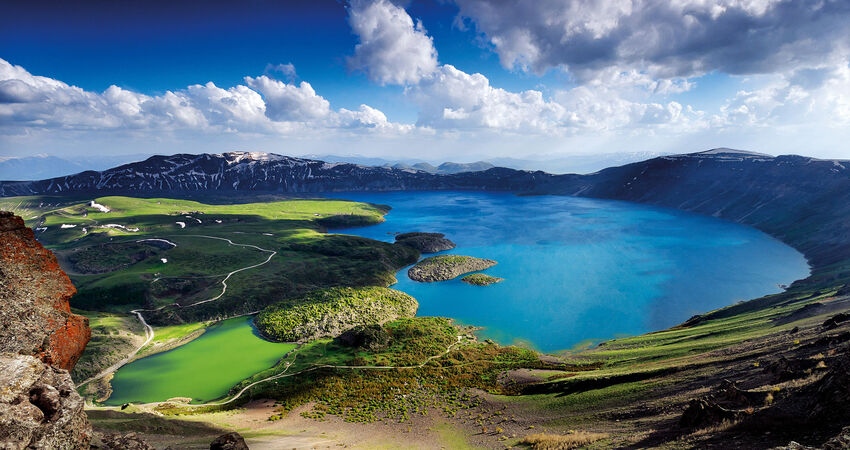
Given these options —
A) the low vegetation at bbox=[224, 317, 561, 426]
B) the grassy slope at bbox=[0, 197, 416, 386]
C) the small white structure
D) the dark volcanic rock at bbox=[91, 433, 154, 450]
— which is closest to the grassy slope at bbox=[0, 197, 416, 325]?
the grassy slope at bbox=[0, 197, 416, 386]

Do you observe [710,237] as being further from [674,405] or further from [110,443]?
[110,443]

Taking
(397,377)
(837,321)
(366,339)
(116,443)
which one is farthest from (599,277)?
(116,443)

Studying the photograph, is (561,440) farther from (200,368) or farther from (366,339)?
(200,368)

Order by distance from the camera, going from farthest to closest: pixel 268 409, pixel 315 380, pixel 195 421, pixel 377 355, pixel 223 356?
pixel 223 356 < pixel 377 355 < pixel 315 380 < pixel 268 409 < pixel 195 421

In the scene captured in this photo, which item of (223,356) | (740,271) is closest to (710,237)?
(740,271)

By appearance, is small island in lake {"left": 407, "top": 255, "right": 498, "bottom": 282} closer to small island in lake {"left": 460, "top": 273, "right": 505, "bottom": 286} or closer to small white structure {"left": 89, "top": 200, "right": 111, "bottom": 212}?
small island in lake {"left": 460, "top": 273, "right": 505, "bottom": 286}

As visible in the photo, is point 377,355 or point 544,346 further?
point 544,346
